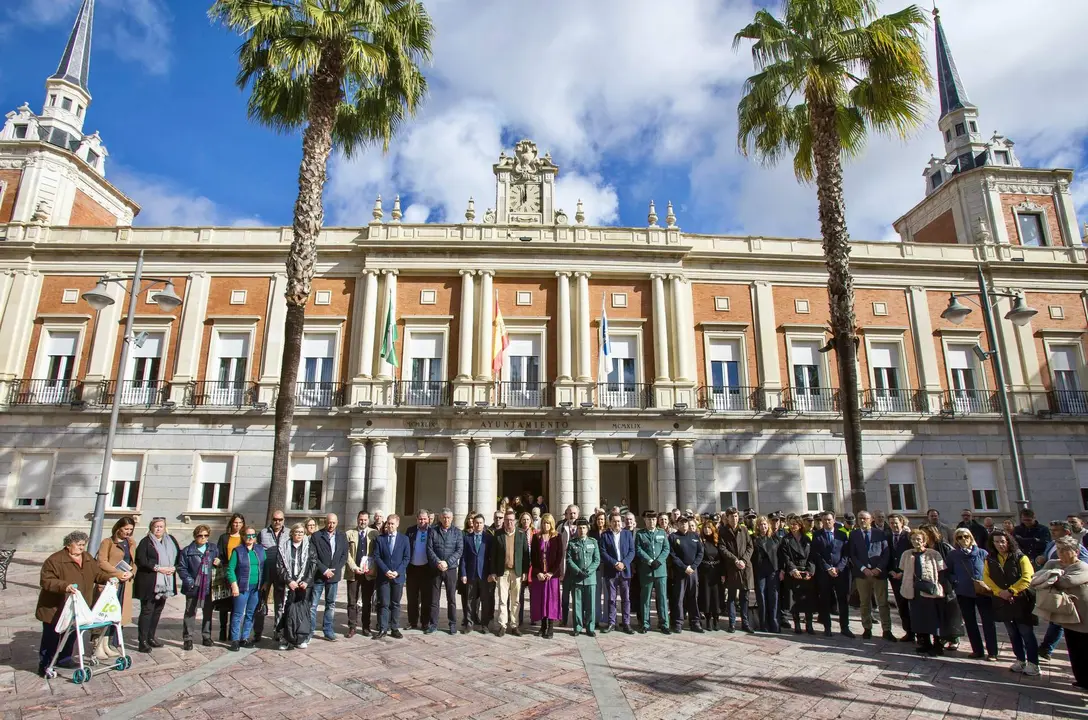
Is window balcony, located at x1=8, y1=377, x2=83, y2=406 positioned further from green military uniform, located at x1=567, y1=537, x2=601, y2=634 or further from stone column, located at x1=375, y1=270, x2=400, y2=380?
green military uniform, located at x1=567, y1=537, x2=601, y2=634

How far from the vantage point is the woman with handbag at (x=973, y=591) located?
732 centimetres

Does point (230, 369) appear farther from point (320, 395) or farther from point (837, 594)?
point (837, 594)

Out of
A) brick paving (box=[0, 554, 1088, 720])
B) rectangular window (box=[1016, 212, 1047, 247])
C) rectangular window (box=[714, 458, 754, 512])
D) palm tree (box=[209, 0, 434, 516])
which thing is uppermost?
rectangular window (box=[1016, 212, 1047, 247])

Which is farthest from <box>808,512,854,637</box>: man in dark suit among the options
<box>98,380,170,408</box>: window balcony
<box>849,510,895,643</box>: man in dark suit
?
<box>98,380,170,408</box>: window balcony

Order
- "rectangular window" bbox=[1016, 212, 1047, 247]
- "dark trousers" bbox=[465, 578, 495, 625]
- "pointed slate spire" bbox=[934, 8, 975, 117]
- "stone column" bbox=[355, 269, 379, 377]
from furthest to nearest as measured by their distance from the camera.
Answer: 1. "pointed slate spire" bbox=[934, 8, 975, 117]
2. "rectangular window" bbox=[1016, 212, 1047, 247]
3. "stone column" bbox=[355, 269, 379, 377]
4. "dark trousers" bbox=[465, 578, 495, 625]

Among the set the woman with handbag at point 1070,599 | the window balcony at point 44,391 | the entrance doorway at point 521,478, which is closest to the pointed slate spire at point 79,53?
the window balcony at point 44,391

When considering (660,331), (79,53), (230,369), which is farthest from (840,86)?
(79,53)

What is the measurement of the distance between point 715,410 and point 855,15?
10574mm

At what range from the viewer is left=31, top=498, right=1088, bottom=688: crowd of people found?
735 cm

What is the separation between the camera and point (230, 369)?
62.3ft

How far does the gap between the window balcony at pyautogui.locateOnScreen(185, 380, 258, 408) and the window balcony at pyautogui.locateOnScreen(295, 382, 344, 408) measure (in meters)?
1.39

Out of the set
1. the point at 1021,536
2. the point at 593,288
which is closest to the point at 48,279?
the point at 593,288

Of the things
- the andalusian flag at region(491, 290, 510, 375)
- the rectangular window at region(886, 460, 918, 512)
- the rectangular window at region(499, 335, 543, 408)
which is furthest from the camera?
the rectangular window at region(886, 460, 918, 512)

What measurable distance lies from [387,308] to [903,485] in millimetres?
16406
